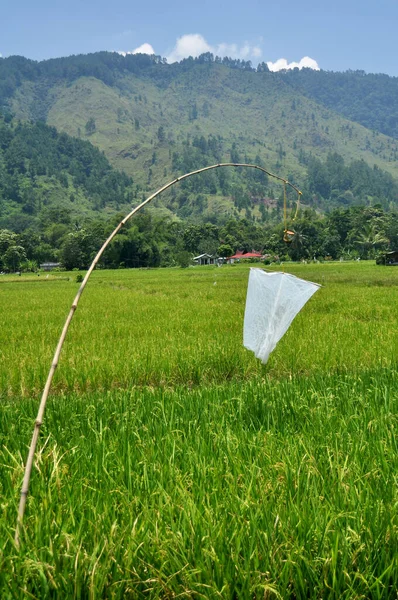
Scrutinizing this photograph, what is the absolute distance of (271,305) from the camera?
5.33 metres

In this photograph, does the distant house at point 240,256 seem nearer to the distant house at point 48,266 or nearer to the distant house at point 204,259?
the distant house at point 204,259

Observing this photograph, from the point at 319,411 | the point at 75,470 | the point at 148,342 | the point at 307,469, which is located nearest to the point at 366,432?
the point at 319,411

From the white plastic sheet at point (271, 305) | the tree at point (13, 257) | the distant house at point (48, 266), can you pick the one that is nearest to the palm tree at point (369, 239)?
the distant house at point (48, 266)

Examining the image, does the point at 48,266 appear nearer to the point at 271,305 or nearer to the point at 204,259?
the point at 204,259

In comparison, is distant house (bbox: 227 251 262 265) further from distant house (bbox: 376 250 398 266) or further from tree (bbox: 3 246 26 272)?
distant house (bbox: 376 250 398 266)

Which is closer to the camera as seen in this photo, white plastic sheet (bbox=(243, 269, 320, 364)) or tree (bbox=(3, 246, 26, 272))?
white plastic sheet (bbox=(243, 269, 320, 364))

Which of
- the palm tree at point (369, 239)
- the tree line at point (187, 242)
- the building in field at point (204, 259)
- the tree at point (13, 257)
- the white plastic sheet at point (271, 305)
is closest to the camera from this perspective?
the white plastic sheet at point (271, 305)

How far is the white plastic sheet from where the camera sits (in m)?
5.21

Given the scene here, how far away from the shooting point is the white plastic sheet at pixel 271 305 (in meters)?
5.21

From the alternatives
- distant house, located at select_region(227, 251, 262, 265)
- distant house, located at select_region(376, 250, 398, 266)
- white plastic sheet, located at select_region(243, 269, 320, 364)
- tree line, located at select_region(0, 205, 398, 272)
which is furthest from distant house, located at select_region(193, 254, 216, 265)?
white plastic sheet, located at select_region(243, 269, 320, 364)

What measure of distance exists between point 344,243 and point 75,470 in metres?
106

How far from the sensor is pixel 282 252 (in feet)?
311

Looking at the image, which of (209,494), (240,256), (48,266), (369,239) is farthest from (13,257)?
(209,494)

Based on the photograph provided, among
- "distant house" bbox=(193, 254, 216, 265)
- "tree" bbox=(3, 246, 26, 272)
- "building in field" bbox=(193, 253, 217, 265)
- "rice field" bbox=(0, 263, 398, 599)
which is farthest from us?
"distant house" bbox=(193, 254, 216, 265)
